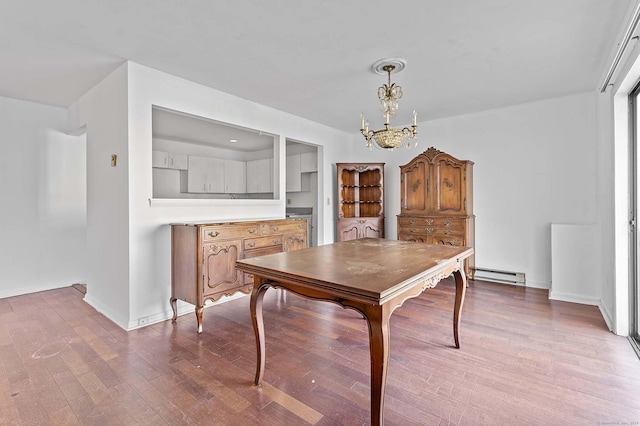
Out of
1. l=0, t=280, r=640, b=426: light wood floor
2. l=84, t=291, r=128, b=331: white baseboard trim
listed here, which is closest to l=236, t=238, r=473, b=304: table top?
l=0, t=280, r=640, b=426: light wood floor

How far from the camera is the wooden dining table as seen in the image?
4.71ft

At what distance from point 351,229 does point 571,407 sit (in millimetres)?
3761

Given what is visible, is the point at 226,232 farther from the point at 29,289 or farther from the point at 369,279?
the point at 29,289

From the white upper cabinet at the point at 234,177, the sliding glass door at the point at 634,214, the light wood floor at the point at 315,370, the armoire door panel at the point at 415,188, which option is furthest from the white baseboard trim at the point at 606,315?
the white upper cabinet at the point at 234,177

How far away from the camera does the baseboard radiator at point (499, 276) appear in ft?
14.0

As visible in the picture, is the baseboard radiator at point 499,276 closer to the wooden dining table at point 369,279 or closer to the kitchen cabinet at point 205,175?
the wooden dining table at point 369,279

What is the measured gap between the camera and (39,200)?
4.14m

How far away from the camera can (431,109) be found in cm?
444

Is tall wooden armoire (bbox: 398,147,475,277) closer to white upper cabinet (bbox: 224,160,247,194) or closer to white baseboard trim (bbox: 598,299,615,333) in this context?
white baseboard trim (bbox: 598,299,615,333)

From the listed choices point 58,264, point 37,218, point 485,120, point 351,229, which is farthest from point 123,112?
point 485,120

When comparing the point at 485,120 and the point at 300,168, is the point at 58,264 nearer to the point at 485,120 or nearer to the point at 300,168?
the point at 300,168

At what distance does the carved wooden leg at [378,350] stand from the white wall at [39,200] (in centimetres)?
478

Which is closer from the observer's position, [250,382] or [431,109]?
[250,382]

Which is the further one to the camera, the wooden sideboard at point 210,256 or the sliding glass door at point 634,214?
the wooden sideboard at point 210,256
